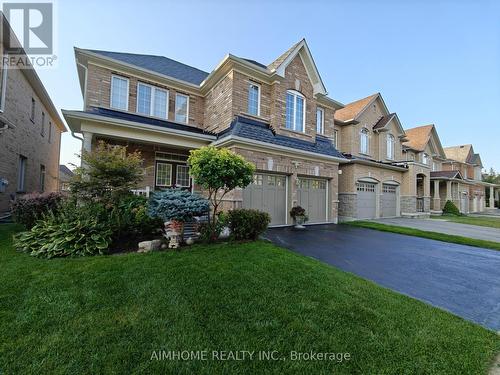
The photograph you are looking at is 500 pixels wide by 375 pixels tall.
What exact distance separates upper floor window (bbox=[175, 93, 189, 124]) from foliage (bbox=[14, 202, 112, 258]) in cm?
705

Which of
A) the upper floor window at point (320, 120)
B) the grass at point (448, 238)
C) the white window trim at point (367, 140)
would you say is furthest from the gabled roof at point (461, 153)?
the grass at point (448, 238)

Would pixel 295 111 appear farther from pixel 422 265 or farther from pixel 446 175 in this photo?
pixel 446 175

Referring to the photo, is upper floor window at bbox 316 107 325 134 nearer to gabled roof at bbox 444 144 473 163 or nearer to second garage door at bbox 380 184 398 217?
second garage door at bbox 380 184 398 217

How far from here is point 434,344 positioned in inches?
96.0

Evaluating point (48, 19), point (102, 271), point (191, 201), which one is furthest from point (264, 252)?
point (48, 19)

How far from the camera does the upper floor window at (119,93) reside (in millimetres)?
9931

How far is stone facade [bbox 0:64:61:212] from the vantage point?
923cm

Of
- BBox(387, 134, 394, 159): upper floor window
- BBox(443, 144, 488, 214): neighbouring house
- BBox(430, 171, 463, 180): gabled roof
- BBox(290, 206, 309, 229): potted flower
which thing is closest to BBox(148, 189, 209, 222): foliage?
BBox(290, 206, 309, 229): potted flower

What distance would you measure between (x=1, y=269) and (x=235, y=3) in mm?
11250

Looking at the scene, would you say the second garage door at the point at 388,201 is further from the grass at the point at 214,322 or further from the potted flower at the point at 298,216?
the grass at the point at 214,322

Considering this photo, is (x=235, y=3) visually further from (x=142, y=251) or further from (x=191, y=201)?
(x=142, y=251)

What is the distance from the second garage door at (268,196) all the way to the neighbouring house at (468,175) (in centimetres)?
2554

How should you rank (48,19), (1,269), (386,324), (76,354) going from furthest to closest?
(48,19)
(1,269)
(386,324)
(76,354)

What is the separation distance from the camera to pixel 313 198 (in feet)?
38.5
